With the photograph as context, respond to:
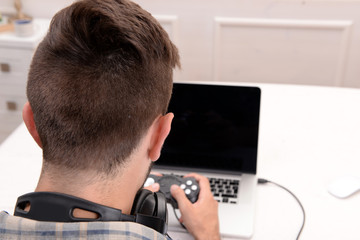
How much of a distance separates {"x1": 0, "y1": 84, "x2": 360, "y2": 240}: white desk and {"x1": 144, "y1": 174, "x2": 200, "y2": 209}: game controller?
9cm

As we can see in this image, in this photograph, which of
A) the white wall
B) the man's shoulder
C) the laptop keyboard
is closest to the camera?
the man's shoulder

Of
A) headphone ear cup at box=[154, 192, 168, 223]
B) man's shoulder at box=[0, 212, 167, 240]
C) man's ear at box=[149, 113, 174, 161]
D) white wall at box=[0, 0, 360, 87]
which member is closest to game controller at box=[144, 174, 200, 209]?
headphone ear cup at box=[154, 192, 168, 223]

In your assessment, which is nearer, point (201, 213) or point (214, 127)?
point (201, 213)

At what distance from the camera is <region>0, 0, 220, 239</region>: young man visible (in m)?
0.63

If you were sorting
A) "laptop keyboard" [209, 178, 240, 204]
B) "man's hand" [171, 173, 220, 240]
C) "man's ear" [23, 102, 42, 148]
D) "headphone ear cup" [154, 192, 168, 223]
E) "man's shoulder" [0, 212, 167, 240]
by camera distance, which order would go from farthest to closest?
"laptop keyboard" [209, 178, 240, 204], "man's hand" [171, 173, 220, 240], "headphone ear cup" [154, 192, 168, 223], "man's ear" [23, 102, 42, 148], "man's shoulder" [0, 212, 167, 240]

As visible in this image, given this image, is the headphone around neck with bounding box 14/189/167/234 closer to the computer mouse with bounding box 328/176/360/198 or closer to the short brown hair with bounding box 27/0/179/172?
the short brown hair with bounding box 27/0/179/172

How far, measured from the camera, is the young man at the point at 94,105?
63 cm

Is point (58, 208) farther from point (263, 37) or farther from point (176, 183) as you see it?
point (263, 37)

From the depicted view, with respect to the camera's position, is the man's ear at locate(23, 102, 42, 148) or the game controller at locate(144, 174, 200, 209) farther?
the game controller at locate(144, 174, 200, 209)

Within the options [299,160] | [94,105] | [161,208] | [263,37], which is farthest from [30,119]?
[263,37]

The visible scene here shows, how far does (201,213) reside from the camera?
0.99m

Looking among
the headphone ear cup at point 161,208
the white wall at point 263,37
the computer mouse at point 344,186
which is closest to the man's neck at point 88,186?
the headphone ear cup at point 161,208

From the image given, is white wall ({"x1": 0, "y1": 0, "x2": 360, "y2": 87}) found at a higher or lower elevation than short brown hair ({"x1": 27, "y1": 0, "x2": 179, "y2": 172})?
lower

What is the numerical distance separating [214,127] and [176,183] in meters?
0.18
